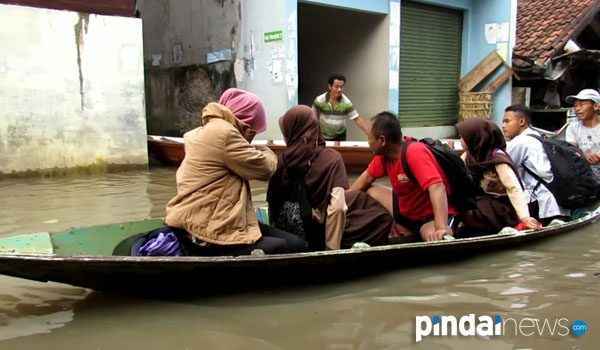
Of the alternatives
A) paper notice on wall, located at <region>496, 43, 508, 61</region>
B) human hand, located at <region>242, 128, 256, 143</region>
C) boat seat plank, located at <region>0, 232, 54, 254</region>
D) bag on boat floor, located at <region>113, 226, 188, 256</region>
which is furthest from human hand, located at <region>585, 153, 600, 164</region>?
paper notice on wall, located at <region>496, 43, 508, 61</region>

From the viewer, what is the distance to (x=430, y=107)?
40.6 ft

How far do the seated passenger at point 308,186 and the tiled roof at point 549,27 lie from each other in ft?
31.5

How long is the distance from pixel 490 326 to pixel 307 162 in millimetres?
1424

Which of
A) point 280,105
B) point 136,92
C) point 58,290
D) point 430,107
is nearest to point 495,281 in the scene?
point 58,290

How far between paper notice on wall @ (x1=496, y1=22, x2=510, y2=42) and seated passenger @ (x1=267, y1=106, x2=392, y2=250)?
992 centimetres

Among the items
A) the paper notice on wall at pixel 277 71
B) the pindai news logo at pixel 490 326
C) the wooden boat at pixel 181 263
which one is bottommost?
the pindai news logo at pixel 490 326

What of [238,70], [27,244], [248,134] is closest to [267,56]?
[238,70]

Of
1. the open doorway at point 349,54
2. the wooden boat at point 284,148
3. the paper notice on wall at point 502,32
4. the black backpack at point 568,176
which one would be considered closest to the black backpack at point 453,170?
the black backpack at point 568,176

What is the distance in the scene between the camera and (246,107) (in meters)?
3.07

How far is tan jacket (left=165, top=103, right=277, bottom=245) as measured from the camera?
2955mm

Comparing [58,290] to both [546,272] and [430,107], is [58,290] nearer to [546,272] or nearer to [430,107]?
[546,272]

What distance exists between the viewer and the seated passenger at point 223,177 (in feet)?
9.72

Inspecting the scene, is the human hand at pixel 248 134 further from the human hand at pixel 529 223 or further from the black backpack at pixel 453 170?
the human hand at pixel 529 223

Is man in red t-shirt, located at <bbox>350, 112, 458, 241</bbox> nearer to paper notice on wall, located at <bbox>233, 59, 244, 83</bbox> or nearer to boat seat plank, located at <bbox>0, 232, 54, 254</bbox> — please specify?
boat seat plank, located at <bbox>0, 232, 54, 254</bbox>
